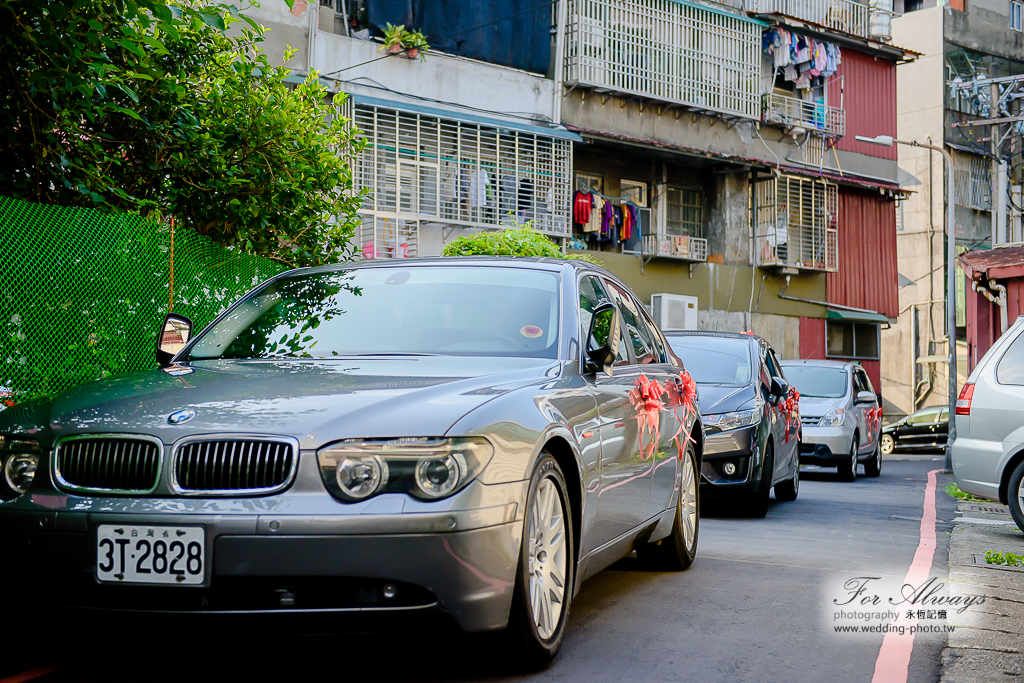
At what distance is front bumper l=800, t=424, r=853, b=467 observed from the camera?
A: 16.2m

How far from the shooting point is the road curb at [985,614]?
4758mm

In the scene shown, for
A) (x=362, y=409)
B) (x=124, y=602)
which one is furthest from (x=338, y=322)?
(x=124, y=602)

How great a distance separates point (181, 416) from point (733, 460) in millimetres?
7003

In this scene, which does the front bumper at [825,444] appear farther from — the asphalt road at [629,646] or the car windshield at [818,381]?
the asphalt road at [629,646]

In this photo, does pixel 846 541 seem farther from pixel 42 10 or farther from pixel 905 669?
pixel 42 10

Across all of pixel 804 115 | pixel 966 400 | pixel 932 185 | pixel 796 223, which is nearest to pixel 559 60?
pixel 804 115

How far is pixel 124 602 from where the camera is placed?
3.89 meters

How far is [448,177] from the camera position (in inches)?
962

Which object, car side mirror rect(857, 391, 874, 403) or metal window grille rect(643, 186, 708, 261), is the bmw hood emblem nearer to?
car side mirror rect(857, 391, 874, 403)

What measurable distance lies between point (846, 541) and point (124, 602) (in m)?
6.23

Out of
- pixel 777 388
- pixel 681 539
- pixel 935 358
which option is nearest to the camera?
pixel 681 539

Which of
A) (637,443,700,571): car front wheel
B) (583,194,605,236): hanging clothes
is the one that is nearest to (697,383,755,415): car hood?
(637,443,700,571): car front wheel

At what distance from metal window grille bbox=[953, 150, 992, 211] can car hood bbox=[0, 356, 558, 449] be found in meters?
38.3

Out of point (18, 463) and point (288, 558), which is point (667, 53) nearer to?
point (18, 463)
